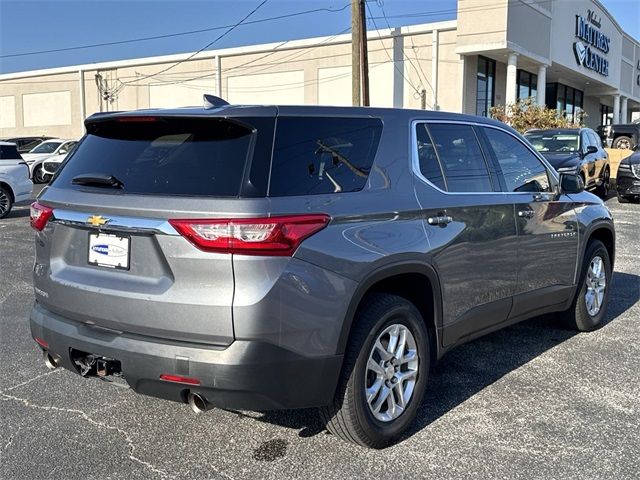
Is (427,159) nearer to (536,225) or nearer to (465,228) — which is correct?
(465,228)

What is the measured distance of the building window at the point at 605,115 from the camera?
5431 centimetres

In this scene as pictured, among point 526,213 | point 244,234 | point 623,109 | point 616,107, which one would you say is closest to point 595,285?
point 526,213

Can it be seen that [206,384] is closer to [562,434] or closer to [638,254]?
[562,434]

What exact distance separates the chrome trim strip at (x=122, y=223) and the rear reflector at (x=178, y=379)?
648mm

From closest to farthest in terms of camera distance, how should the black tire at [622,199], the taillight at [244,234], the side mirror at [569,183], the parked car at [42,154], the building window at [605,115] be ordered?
the taillight at [244,234], the side mirror at [569,183], the black tire at [622,199], the parked car at [42,154], the building window at [605,115]

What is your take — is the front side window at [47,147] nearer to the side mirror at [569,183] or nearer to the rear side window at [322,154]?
the side mirror at [569,183]

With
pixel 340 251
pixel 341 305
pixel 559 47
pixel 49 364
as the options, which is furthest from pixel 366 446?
pixel 559 47

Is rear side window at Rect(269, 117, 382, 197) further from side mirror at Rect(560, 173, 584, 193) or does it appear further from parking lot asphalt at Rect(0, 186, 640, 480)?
side mirror at Rect(560, 173, 584, 193)

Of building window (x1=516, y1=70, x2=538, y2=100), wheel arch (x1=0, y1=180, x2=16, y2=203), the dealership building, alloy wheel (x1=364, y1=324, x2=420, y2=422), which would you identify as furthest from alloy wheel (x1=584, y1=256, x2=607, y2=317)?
building window (x1=516, y1=70, x2=538, y2=100)

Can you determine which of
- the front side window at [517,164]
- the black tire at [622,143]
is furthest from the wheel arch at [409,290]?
the black tire at [622,143]

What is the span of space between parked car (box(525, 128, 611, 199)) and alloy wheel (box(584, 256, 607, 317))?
25.6 ft

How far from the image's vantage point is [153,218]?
2.97 m

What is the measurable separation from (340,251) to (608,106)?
2305 inches

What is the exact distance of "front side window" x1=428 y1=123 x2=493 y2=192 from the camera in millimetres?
4008
